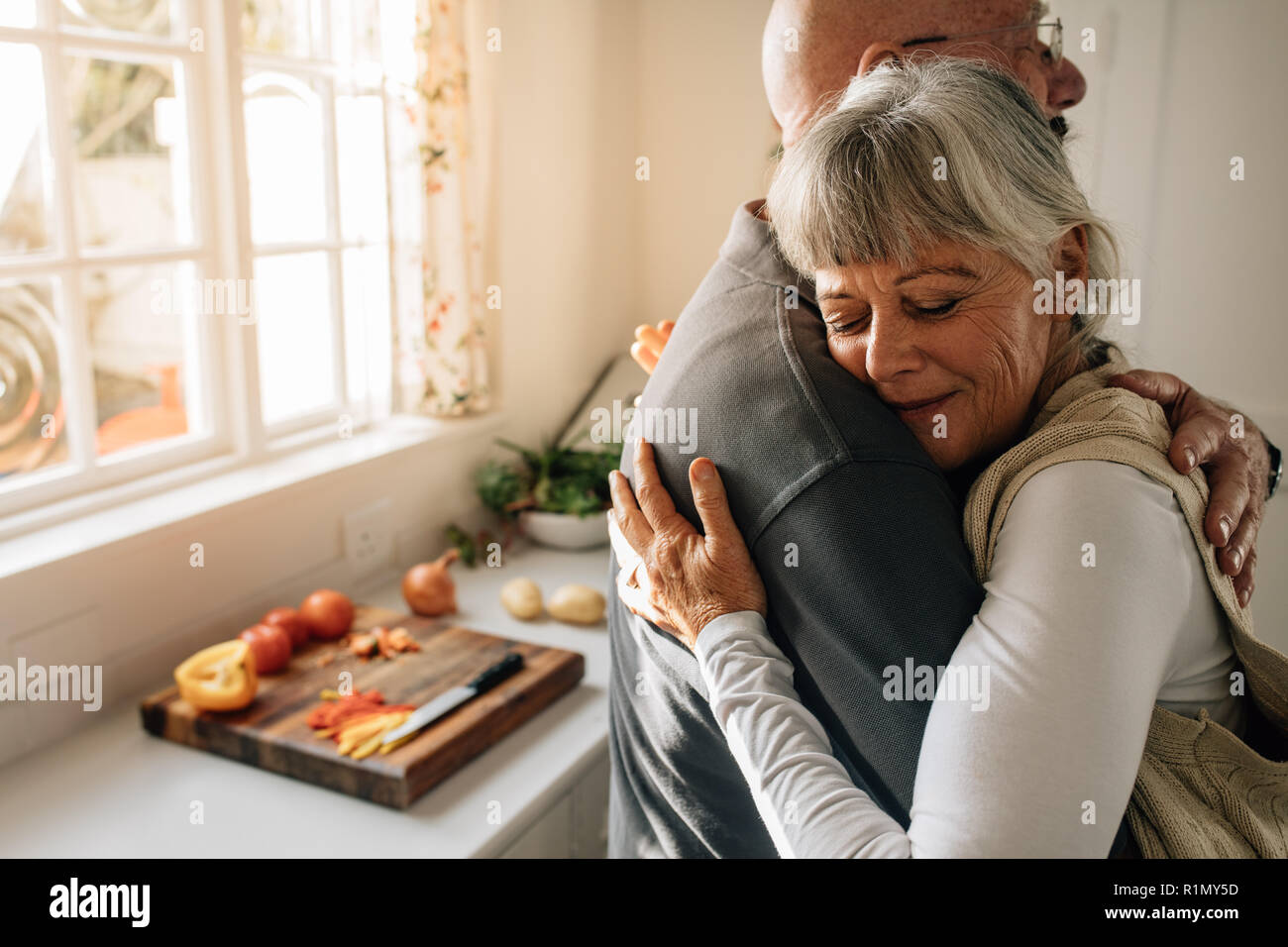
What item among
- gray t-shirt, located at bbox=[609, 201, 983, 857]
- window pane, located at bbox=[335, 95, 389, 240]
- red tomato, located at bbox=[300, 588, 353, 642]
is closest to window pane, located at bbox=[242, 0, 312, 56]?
window pane, located at bbox=[335, 95, 389, 240]

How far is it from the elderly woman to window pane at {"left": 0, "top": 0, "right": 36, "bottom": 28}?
1.16m

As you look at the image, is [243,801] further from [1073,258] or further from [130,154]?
[130,154]

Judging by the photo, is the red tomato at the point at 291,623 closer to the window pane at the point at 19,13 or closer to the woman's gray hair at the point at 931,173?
the window pane at the point at 19,13

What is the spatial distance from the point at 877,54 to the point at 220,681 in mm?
1138

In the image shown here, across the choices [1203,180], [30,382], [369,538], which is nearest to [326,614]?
[369,538]

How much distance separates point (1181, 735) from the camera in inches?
32.0

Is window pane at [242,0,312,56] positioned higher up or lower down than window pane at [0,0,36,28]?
higher up

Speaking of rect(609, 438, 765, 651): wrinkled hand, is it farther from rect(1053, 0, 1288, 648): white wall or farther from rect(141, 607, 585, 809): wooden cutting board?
rect(1053, 0, 1288, 648): white wall

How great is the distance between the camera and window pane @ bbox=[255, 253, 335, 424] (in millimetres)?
2016

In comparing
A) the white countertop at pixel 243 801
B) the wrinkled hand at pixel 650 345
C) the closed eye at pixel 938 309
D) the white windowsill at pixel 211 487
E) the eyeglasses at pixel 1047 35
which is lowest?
the white countertop at pixel 243 801

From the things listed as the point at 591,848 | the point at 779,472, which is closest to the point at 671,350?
the point at 779,472

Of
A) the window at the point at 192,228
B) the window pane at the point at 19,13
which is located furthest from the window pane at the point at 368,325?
the window pane at the point at 19,13

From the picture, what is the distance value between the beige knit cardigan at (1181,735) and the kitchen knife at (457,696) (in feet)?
2.77

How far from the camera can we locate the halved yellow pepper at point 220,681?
143 centimetres
